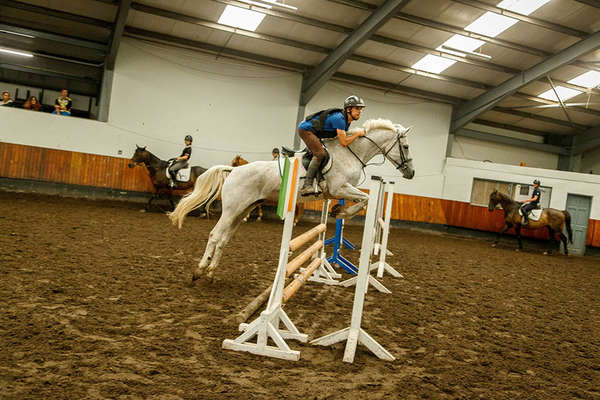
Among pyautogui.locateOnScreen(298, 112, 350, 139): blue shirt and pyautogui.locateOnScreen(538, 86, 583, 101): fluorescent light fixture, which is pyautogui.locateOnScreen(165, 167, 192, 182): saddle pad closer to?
pyautogui.locateOnScreen(298, 112, 350, 139): blue shirt

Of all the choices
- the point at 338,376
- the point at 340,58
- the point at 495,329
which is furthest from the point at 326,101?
the point at 338,376

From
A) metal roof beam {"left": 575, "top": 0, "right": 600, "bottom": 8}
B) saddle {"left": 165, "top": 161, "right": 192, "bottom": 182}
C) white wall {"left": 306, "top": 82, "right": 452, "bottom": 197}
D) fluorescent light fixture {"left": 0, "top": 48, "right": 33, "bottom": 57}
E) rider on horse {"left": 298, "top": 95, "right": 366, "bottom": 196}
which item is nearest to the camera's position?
rider on horse {"left": 298, "top": 95, "right": 366, "bottom": 196}

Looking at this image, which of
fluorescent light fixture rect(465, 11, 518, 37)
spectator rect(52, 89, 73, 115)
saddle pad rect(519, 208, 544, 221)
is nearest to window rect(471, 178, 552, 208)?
saddle pad rect(519, 208, 544, 221)

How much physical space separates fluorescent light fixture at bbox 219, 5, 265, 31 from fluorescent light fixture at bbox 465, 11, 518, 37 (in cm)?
560

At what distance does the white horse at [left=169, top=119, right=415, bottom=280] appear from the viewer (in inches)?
178

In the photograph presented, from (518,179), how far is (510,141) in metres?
2.82

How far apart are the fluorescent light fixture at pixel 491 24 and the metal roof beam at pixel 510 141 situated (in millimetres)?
5304

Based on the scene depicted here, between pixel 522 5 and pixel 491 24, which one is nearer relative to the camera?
pixel 522 5

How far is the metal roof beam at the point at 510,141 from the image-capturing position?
16828mm

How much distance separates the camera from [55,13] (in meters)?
11.4

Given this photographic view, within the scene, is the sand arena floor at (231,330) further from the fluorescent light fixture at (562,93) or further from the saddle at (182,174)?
the fluorescent light fixture at (562,93)

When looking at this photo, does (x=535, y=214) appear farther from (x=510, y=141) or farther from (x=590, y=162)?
(x=590, y=162)

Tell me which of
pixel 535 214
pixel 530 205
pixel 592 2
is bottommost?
pixel 535 214

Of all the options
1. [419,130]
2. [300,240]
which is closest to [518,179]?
[419,130]
